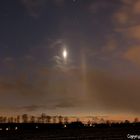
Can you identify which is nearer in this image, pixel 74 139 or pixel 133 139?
pixel 133 139

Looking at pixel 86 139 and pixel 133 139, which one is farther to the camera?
pixel 86 139

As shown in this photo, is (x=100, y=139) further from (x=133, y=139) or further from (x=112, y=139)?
(x=133, y=139)

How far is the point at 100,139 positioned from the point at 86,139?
2.72 metres

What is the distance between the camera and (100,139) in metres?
64.7

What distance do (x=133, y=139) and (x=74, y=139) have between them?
12.6 m

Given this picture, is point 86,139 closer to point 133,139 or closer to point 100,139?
point 100,139

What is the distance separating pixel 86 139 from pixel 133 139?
370 inches

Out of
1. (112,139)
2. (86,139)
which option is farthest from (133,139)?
(86,139)

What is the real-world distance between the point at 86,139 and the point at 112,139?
510 cm

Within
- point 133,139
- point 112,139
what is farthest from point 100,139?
point 133,139

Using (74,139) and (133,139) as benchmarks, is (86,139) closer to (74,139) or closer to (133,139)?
(74,139)

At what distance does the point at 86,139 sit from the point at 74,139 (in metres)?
3.28

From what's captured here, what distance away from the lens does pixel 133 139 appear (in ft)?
198


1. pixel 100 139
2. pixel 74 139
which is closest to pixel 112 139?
pixel 100 139
